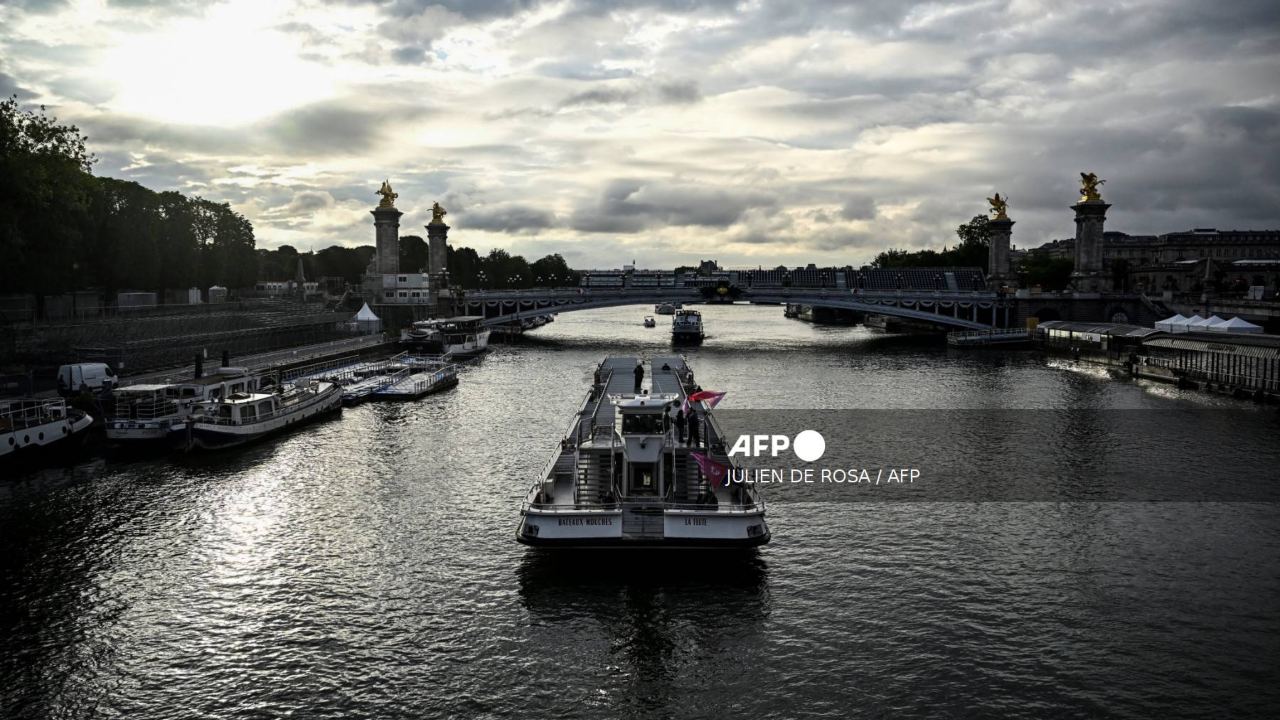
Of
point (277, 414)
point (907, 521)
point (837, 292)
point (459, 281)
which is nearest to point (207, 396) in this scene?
point (277, 414)

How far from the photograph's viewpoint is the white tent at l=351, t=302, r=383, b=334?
10606cm

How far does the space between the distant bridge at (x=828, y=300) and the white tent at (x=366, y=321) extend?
15450mm

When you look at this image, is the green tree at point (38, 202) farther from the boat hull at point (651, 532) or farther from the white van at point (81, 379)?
the boat hull at point (651, 532)

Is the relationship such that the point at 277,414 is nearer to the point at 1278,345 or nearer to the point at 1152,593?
the point at 1152,593

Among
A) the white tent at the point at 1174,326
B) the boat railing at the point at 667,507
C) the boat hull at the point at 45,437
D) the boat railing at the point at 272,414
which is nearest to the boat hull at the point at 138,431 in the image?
the boat railing at the point at 272,414

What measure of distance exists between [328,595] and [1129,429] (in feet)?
143

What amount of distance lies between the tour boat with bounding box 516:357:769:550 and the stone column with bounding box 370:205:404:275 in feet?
323

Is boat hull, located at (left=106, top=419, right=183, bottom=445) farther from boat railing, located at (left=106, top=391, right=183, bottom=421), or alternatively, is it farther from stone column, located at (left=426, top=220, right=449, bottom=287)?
stone column, located at (left=426, top=220, right=449, bottom=287)

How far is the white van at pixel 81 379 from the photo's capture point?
5041 cm

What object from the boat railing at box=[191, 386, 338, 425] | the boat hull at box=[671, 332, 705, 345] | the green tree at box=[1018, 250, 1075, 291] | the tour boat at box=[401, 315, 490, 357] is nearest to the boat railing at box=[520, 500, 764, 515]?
the boat railing at box=[191, 386, 338, 425]

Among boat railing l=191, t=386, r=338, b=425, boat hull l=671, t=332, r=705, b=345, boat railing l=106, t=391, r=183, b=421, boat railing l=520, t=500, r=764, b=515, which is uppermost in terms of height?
boat hull l=671, t=332, r=705, b=345

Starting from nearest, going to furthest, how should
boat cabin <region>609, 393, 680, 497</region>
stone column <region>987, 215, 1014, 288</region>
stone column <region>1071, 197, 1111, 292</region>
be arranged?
1. boat cabin <region>609, 393, 680, 497</region>
2. stone column <region>1071, 197, 1111, 292</region>
3. stone column <region>987, 215, 1014, 288</region>

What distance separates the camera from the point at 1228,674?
21.2 meters

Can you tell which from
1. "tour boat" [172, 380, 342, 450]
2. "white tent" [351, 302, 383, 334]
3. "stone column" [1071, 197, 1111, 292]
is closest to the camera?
"tour boat" [172, 380, 342, 450]
